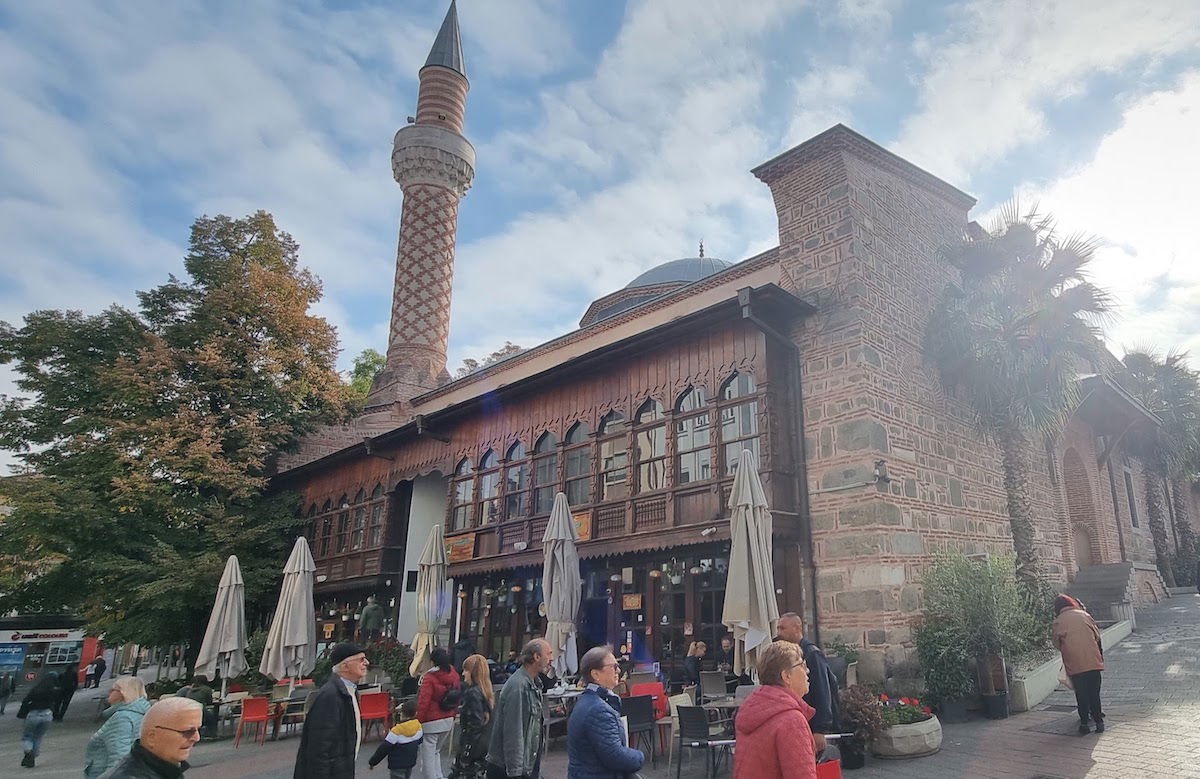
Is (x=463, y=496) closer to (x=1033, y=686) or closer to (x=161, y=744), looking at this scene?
(x=1033, y=686)

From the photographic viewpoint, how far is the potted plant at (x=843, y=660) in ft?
29.1

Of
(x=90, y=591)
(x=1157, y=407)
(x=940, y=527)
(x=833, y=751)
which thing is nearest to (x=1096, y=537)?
(x=1157, y=407)

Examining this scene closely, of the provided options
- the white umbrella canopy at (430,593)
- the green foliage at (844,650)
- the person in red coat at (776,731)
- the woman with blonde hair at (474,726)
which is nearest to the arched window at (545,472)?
the white umbrella canopy at (430,593)

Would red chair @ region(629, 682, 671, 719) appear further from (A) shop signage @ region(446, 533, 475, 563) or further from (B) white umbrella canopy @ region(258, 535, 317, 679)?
(B) white umbrella canopy @ region(258, 535, 317, 679)

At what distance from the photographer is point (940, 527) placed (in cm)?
1113

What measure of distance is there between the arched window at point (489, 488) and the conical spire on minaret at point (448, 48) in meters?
22.1

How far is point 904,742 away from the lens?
298 inches

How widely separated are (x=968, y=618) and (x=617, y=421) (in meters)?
6.01

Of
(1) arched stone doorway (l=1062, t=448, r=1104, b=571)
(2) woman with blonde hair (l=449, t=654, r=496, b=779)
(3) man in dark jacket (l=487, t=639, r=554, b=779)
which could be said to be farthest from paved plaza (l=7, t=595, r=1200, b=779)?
(1) arched stone doorway (l=1062, t=448, r=1104, b=571)

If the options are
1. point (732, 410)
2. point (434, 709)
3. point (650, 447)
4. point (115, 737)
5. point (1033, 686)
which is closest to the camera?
point (115, 737)

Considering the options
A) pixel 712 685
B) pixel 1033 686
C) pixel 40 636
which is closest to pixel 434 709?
pixel 712 685

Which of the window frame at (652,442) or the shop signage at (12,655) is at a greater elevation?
the window frame at (652,442)

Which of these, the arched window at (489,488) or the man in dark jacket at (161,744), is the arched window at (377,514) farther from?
the man in dark jacket at (161,744)

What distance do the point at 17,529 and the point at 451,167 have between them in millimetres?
19107
